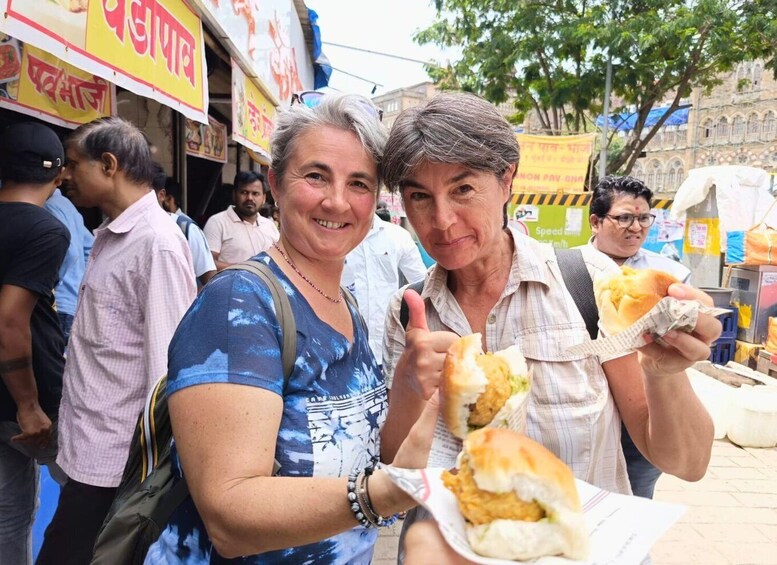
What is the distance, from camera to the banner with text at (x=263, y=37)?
5230 mm

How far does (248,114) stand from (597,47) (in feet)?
39.0

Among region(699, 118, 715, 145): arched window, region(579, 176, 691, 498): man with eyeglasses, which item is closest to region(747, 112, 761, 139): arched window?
region(699, 118, 715, 145): arched window

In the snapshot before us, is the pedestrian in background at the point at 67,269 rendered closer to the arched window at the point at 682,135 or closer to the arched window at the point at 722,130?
the arched window at the point at 722,130

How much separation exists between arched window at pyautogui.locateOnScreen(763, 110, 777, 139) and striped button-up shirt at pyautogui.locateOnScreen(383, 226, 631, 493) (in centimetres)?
4455

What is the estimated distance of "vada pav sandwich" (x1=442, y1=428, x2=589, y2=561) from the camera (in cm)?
107

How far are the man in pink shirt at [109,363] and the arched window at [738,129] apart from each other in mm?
46052

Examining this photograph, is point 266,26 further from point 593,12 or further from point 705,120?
point 705,120

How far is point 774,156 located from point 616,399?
145 ft

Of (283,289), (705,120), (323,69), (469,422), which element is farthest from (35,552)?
(705,120)

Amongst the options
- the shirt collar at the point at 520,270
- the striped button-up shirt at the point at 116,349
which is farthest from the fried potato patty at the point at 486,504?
the striped button-up shirt at the point at 116,349

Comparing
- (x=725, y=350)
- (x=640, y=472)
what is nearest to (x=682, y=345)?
(x=640, y=472)

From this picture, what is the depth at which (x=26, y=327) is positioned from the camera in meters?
2.66

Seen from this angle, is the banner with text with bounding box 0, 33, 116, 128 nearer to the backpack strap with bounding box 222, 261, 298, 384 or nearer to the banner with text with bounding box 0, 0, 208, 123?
the banner with text with bounding box 0, 0, 208, 123

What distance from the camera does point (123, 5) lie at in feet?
9.68
